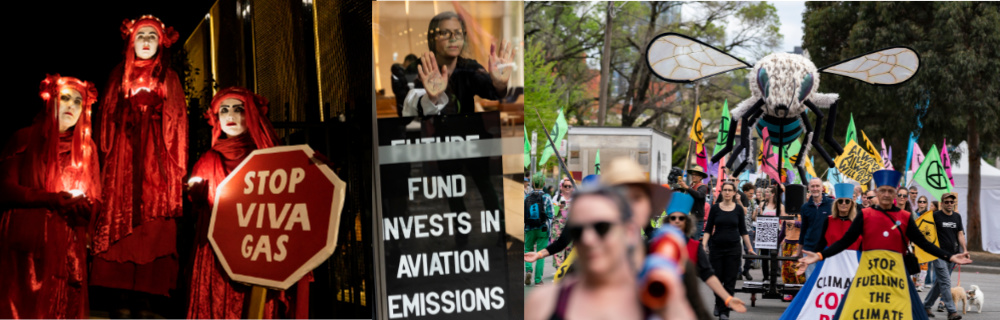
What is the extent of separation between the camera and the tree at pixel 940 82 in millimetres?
26484

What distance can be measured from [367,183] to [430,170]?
2.10 metres

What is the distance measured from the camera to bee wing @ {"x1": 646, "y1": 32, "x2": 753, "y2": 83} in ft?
35.7

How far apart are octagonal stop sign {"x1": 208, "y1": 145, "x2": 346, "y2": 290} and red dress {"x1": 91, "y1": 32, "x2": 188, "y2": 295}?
1.87ft

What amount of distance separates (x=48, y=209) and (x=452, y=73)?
474 cm

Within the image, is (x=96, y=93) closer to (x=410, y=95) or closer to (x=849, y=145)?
(x=410, y=95)

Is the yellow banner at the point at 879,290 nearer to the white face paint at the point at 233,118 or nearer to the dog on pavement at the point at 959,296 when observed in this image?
the dog on pavement at the point at 959,296

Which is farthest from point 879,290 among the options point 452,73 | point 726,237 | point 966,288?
point 966,288

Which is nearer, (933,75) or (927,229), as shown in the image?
(927,229)

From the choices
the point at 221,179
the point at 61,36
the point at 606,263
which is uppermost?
the point at 61,36

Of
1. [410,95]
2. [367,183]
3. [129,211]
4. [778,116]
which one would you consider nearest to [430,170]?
[410,95]

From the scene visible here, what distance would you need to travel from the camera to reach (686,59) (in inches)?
431

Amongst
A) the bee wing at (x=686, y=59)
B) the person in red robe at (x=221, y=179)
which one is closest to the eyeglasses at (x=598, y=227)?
the person in red robe at (x=221, y=179)

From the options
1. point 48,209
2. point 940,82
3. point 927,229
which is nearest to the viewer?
point 48,209

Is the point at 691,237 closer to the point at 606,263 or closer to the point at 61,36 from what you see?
the point at 606,263
